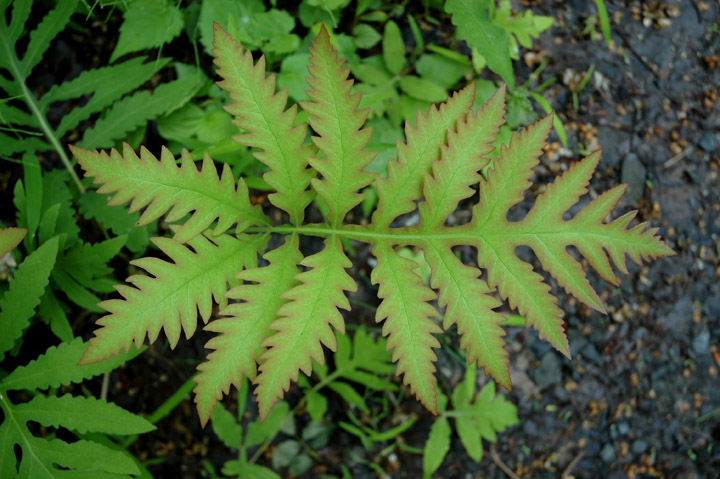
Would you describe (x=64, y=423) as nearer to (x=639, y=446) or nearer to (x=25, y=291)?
(x=25, y=291)

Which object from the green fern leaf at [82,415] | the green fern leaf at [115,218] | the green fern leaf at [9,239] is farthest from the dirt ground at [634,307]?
the green fern leaf at [9,239]

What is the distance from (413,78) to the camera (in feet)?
7.81

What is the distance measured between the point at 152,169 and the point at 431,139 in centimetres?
71

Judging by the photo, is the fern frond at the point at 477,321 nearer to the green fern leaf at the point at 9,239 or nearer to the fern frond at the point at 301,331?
the fern frond at the point at 301,331

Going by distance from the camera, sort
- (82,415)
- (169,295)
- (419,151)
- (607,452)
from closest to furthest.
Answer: (169,295), (419,151), (82,415), (607,452)

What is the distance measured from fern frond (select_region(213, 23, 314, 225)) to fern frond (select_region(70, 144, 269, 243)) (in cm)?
12

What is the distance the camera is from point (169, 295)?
4.34 feet

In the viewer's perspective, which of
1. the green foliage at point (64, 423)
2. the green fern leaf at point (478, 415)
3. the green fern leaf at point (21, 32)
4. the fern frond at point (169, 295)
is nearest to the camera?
the fern frond at point (169, 295)

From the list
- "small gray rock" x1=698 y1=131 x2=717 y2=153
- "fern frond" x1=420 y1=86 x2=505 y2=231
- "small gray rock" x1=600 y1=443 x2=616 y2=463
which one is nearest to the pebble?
"small gray rock" x1=600 y1=443 x2=616 y2=463

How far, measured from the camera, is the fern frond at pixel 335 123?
1.34 metres

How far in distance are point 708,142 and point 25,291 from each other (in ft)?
10.5

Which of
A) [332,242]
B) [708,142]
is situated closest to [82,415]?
[332,242]

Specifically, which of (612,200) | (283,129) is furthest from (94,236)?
(612,200)

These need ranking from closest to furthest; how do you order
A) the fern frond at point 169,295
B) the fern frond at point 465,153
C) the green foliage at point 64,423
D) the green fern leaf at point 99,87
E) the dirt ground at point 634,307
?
the fern frond at point 169,295 < the fern frond at point 465,153 < the green foliage at point 64,423 < the green fern leaf at point 99,87 < the dirt ground at point 634,307
